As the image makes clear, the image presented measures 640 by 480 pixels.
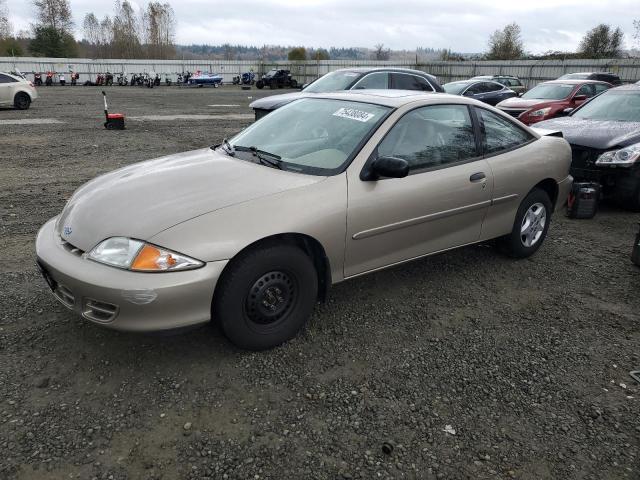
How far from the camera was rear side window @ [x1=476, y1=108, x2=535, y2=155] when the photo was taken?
420 centimetres

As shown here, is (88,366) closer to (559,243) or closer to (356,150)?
(356,150)

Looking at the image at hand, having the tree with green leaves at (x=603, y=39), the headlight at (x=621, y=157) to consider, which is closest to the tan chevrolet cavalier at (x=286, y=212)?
the headlight at (x=621, y=157)

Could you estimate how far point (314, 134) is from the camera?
3.75 meters

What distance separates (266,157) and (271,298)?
3.66 feet

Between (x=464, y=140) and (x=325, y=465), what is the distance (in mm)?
2821

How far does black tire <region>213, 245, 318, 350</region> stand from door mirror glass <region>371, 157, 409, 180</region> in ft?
2.56

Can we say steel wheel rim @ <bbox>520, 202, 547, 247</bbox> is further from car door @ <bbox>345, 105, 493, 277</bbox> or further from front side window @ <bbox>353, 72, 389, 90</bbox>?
front side window @ <bbox>353, 72, 389, 90</bbox>

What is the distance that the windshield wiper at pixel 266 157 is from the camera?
3.47 meters

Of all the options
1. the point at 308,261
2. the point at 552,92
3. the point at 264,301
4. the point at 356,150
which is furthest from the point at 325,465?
the point at 552,92

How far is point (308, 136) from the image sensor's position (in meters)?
3.76

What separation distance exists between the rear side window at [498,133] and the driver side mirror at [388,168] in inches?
48.7

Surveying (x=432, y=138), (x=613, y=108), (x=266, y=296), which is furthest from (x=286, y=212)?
(x=613, y=108)

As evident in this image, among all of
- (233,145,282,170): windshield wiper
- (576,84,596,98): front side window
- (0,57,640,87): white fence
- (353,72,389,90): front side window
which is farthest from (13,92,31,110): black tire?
(0,57,640,87): white fence

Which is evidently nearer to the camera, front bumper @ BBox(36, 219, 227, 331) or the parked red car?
front bumper @ BBox(36, 219, 227, 331)
